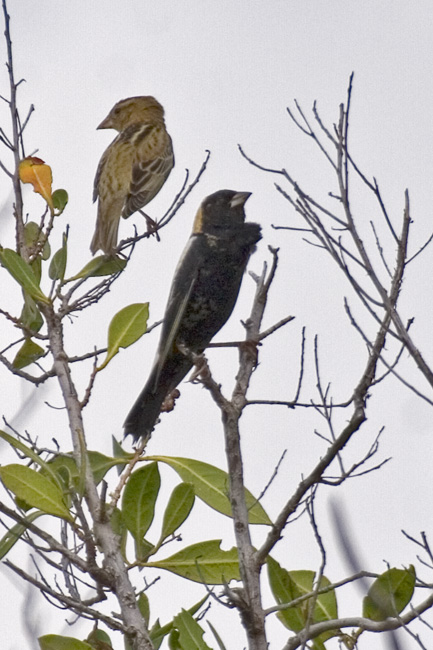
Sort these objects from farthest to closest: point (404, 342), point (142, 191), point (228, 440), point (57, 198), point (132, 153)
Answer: point (132, 153), point (142, 191), point (57, 198), point (228, 440), point (404, 342)

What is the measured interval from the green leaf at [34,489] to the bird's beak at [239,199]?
2.80 m

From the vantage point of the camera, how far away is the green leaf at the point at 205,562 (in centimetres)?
366

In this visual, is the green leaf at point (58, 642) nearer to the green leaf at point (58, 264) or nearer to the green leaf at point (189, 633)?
the green leaf at point (189, 633)

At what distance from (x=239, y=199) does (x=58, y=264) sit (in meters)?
1.88

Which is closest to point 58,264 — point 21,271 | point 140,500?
point 21,271

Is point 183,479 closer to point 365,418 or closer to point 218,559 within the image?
point 218,559

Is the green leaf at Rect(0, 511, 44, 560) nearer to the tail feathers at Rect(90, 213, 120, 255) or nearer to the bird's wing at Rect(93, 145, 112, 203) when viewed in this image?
the tail feathers at Rect(90, 213, 120, 255)

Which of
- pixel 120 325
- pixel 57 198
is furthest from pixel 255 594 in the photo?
pixel 57 198

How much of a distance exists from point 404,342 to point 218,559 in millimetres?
1234


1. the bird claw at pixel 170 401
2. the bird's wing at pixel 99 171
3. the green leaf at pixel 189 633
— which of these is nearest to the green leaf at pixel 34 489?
the green leaf at pixel 189 633

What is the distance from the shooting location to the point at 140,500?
362 cm

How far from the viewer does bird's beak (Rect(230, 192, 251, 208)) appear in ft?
19.5

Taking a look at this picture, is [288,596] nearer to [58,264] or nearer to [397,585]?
[397,585]

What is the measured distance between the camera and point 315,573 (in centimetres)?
362
